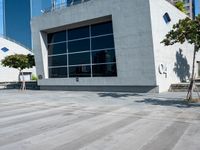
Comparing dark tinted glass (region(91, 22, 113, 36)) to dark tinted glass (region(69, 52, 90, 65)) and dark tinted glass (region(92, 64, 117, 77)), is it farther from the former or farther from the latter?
dark tinted glass (region(92, 64, 117, 77))

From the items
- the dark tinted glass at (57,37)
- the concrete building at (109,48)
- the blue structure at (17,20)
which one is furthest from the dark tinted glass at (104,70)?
the blue structure at (17,20)

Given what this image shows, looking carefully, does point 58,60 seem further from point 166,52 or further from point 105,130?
point 105,130

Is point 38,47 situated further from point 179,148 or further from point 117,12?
point 179,148

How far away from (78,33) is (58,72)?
15.5ft

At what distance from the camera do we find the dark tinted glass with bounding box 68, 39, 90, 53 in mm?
24156

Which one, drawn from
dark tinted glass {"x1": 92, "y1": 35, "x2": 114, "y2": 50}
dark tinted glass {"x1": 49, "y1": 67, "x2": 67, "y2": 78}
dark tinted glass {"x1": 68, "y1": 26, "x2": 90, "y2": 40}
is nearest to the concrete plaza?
dark tinted glass {"x1": 92, "y1": 35, "x2": 114, "y2": 50}

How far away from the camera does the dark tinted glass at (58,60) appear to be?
85.4ft

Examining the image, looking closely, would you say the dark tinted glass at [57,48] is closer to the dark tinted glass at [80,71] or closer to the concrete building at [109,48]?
the concrete building at [109,48]

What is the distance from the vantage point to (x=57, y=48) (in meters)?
26.8

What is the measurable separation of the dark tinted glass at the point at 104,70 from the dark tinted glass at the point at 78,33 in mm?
3358

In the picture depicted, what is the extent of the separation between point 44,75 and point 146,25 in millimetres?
12694

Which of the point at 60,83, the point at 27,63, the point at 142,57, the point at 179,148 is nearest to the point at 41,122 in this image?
the point at 179,148

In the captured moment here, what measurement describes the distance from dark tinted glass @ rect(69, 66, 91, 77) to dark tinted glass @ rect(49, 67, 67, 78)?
0.90m

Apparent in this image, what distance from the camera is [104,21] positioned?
23.0m
